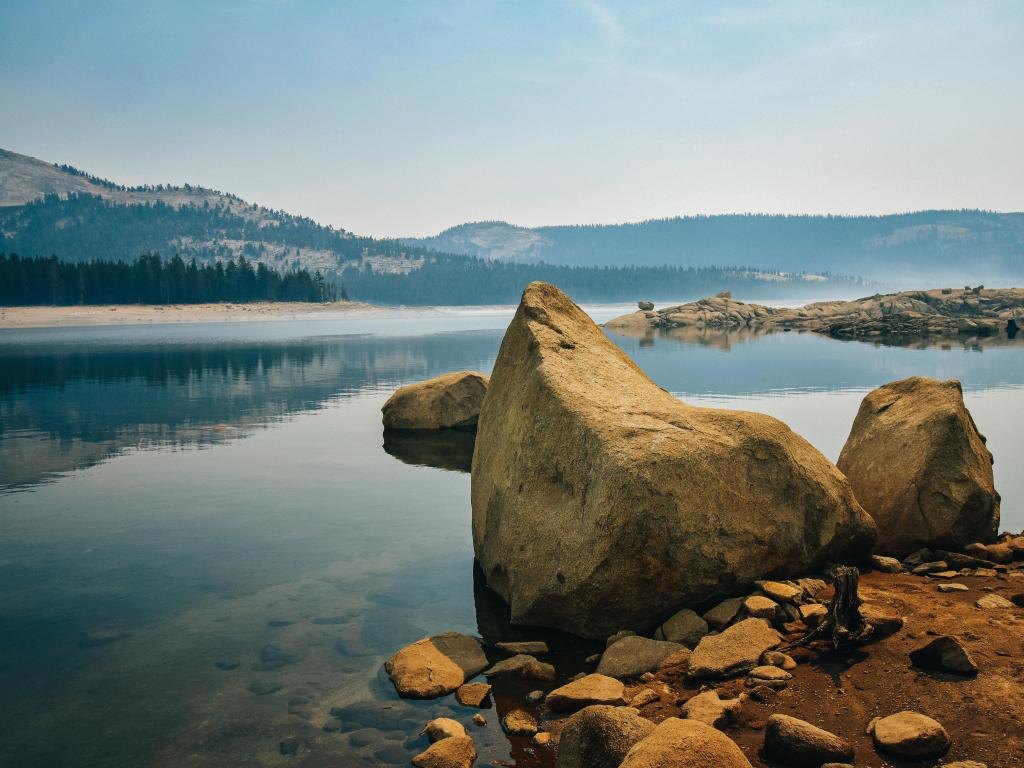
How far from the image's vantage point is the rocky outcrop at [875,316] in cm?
8388

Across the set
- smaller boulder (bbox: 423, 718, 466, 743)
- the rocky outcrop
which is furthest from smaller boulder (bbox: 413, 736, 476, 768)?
the rocky outcrop

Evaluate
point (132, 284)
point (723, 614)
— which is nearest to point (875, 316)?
point (723, 614)

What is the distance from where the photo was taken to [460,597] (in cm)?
1078

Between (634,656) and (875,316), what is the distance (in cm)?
10554

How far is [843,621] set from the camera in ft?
24.8

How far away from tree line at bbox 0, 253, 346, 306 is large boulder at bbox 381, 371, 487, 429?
124929 mm

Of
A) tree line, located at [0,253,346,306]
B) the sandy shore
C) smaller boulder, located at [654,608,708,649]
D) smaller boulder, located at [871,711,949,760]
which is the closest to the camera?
smaller boulder, located at [871,711,949,760]

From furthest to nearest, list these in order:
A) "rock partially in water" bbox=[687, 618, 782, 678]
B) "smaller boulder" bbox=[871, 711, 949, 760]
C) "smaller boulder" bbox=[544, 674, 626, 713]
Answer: "rock partially in water" bbox=[687, 618, 782, 678] < "smaller boulder" bbox=[544, 674, 626, 713] < "smaller boulder" bbox=[871, 711, 949, 760]

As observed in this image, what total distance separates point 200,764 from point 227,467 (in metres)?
13.6

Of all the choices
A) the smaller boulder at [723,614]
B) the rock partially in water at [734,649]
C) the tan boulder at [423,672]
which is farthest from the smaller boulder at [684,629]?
the tan boulder at [423,672]

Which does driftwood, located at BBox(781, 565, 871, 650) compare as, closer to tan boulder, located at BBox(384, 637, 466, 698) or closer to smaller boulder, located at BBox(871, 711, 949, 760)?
smaller boulder, located at BBox(871, 711, 949, 760)

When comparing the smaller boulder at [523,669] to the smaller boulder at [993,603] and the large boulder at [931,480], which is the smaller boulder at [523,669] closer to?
the smaller boulder at [993,603]

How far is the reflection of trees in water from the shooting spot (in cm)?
2366

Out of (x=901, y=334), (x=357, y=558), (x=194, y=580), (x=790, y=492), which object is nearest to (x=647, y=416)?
(x=790, y=492)
